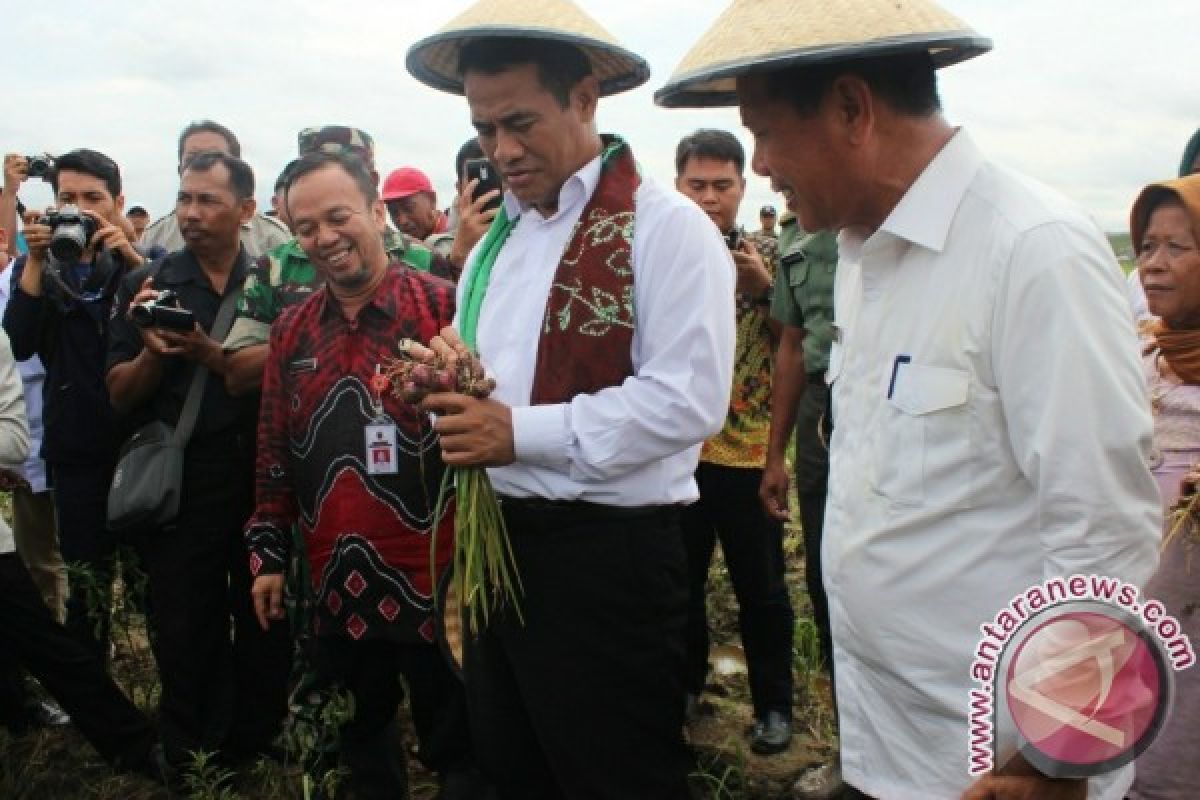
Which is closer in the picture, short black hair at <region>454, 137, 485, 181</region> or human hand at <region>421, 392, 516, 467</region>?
human hand at <region>421, 392, 516, 467</region>

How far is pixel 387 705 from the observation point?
9.32 feet

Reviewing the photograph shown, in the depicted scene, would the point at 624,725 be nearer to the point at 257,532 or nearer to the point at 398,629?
the point at 398,629

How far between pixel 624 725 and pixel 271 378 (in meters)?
1.41

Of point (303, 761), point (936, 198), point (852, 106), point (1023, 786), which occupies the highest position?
point (852, 106)

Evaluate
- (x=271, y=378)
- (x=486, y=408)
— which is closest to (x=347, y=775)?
(x=271, y=378)

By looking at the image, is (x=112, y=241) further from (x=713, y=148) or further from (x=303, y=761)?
(x=713, y=148)

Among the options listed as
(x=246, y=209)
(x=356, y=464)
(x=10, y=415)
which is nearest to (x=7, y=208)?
(x=10, y=415)

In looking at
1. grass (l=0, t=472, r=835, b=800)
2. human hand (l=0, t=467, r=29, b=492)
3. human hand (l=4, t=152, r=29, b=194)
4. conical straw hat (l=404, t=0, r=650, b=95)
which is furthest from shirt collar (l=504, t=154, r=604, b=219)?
human hand (l=4, t=152, r=29, b=194)

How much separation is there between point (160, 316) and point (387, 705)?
132cm

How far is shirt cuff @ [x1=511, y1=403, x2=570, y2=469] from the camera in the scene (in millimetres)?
1895

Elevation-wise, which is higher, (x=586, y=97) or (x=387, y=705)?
(x=586, y=97)

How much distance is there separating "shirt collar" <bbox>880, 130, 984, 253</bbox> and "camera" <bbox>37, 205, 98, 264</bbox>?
9.45 ft

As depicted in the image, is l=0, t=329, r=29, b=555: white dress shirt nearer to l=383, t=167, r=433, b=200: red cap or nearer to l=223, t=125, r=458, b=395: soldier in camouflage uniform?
l=223, t=125, r=458, b=395: soldier in camouflage uniform

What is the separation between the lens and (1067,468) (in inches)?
46.6
